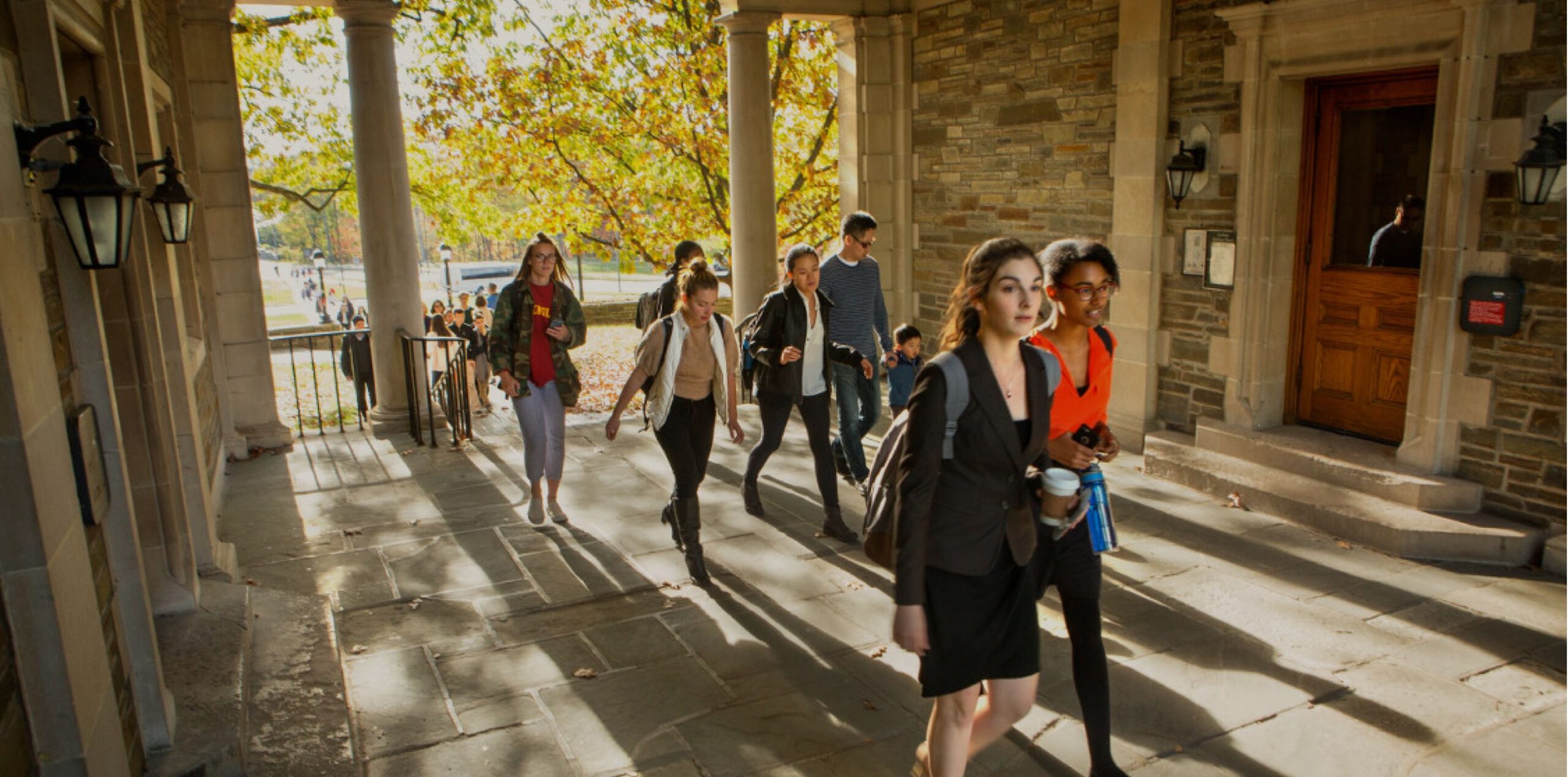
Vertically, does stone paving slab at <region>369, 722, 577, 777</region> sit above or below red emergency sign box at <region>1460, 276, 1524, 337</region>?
below

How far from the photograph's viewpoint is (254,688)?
423 cm

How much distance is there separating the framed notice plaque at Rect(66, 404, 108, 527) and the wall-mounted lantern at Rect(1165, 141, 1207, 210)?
6.25 metres

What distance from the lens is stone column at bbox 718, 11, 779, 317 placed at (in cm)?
955

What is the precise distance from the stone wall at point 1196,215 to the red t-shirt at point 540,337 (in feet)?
13.9

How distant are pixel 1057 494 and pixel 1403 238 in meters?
4.70

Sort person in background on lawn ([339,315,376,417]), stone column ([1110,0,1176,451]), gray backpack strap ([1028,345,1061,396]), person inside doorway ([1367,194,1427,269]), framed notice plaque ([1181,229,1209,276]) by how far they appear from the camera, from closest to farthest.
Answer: gray backpack strap ([1028,345,1061,396]) < person inside doorway ([1367,194,1427,269]) < framed notice plaque ([1181,229,1209,276]) < stone column ([1110,0,1176,451]) < person in background on lawn ([339,315,376,417])

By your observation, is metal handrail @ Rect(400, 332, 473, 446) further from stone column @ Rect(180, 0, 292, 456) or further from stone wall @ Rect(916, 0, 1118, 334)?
stone wall @ Rect(916, 0, 1118, 334)

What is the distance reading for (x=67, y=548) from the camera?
2.65 m

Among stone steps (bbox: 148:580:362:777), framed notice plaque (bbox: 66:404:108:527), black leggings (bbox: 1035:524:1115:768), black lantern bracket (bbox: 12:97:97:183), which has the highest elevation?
black lantern bracket (bbox: 12:97:97:183)

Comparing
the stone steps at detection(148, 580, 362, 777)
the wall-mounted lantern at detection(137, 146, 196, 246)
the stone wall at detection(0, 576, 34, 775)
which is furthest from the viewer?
the wall-mounted lantern at detection(137, 146, 196, 246)

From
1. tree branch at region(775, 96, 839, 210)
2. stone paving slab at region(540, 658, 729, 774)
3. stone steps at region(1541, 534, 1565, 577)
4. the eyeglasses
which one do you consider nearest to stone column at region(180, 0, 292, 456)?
stone paving slab at region(540, 658, 729, 774)

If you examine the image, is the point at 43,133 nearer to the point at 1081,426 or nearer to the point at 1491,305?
the point at 1081,426

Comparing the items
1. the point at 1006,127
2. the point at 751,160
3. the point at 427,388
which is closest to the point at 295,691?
the point at 427,388

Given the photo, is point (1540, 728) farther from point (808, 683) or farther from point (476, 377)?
point (476, 377)
